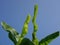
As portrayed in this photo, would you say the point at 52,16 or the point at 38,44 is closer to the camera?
the point at 38,44

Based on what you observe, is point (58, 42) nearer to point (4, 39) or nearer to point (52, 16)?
point (52, 16)

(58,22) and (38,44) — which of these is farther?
→ (58,22)

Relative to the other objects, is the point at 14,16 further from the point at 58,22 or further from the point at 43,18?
the point at 58,22

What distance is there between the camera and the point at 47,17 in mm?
1330

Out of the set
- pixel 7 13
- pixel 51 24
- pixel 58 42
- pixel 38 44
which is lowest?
pixel 58 42

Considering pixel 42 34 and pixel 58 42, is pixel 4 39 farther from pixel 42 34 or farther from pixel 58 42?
pixel 58 42

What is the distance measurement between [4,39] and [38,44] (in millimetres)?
874

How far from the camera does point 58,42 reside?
4.30 feet

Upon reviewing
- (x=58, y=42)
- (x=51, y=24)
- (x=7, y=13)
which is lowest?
(x=58, y=42)

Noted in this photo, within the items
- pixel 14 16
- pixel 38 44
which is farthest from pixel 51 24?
pixel 38 44

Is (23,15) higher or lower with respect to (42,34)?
higher

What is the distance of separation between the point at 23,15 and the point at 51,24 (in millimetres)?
259

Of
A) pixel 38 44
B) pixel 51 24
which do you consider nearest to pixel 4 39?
pixel 51 24

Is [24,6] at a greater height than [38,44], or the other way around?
[38,44]
